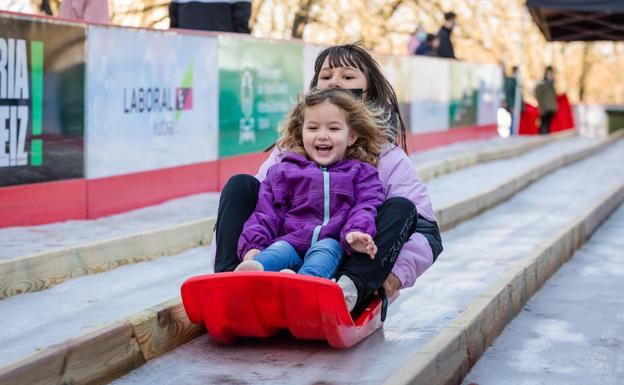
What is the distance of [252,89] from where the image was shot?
8820 millimetres

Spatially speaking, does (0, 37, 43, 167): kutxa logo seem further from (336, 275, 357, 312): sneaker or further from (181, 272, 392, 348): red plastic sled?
(336, 275, 357, 312): sneaker

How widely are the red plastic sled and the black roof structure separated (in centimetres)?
1225

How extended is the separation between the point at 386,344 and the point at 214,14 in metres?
5.24

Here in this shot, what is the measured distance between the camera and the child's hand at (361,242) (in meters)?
3.65

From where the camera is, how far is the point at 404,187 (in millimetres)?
4094

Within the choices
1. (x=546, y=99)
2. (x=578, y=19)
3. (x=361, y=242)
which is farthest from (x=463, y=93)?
(x=361, y=242)

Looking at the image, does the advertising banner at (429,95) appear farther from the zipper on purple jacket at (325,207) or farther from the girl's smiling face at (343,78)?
the zipper on purple jacket at (325,207)

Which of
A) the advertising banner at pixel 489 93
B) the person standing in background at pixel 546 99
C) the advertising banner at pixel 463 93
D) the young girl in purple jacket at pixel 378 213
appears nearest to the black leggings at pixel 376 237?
the young girl in purple jacket at pixel 378 213

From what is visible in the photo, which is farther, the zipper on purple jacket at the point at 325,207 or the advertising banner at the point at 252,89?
the advertising banner at the point at 252,89

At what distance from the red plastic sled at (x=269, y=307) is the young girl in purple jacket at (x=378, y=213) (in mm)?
A: 132

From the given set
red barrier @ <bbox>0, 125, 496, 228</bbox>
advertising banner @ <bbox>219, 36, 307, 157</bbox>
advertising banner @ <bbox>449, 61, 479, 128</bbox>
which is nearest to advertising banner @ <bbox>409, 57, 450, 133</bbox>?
advertising banner @ <bbox>449, 61, 479, 128</bbox>

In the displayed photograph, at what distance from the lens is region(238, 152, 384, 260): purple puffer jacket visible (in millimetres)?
3762

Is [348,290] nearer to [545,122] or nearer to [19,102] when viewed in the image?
[19,102]

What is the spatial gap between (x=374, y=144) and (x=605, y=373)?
113cm
